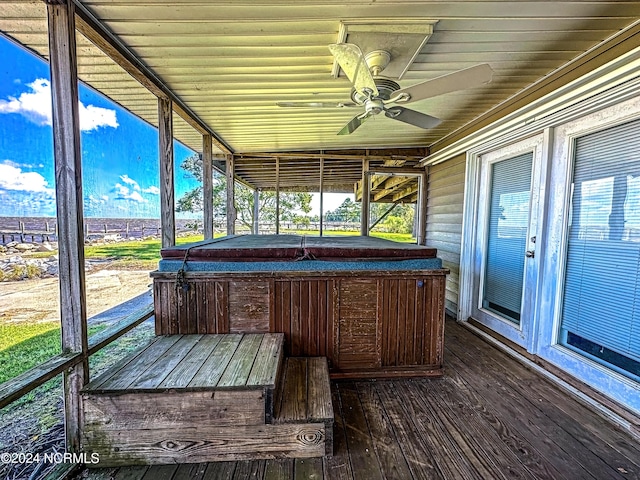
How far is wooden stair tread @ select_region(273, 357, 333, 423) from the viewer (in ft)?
5.14

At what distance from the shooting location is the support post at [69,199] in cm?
Result: 149

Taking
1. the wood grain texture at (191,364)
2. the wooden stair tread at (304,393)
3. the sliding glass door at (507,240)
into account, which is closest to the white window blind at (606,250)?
the sliding glass door at (507,240)

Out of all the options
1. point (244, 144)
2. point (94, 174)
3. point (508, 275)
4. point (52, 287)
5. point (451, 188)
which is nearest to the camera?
point (52, 287)

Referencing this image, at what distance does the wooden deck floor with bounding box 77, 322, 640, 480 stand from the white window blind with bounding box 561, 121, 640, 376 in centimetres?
52

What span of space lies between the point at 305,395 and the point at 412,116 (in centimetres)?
229

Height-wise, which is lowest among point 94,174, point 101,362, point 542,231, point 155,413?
point 101,362

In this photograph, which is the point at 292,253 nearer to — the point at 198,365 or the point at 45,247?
the point at 198,365

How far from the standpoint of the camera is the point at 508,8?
1.68 metres

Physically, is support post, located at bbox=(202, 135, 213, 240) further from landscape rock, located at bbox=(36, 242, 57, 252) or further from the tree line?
landscape rock, located at bbox=(36, 242, 57, 252)

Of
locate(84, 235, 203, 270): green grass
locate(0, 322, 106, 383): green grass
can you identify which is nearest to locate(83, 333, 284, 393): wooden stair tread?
locate(0, 322, 106, 383): green grass

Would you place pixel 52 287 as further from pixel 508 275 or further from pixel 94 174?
pixel 508 275

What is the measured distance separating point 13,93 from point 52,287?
1.10m

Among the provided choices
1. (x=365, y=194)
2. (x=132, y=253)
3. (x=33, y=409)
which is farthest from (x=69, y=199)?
(x=365, y=194)

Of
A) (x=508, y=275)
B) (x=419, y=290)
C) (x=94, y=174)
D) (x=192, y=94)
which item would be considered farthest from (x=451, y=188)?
(x=94, y=174)
